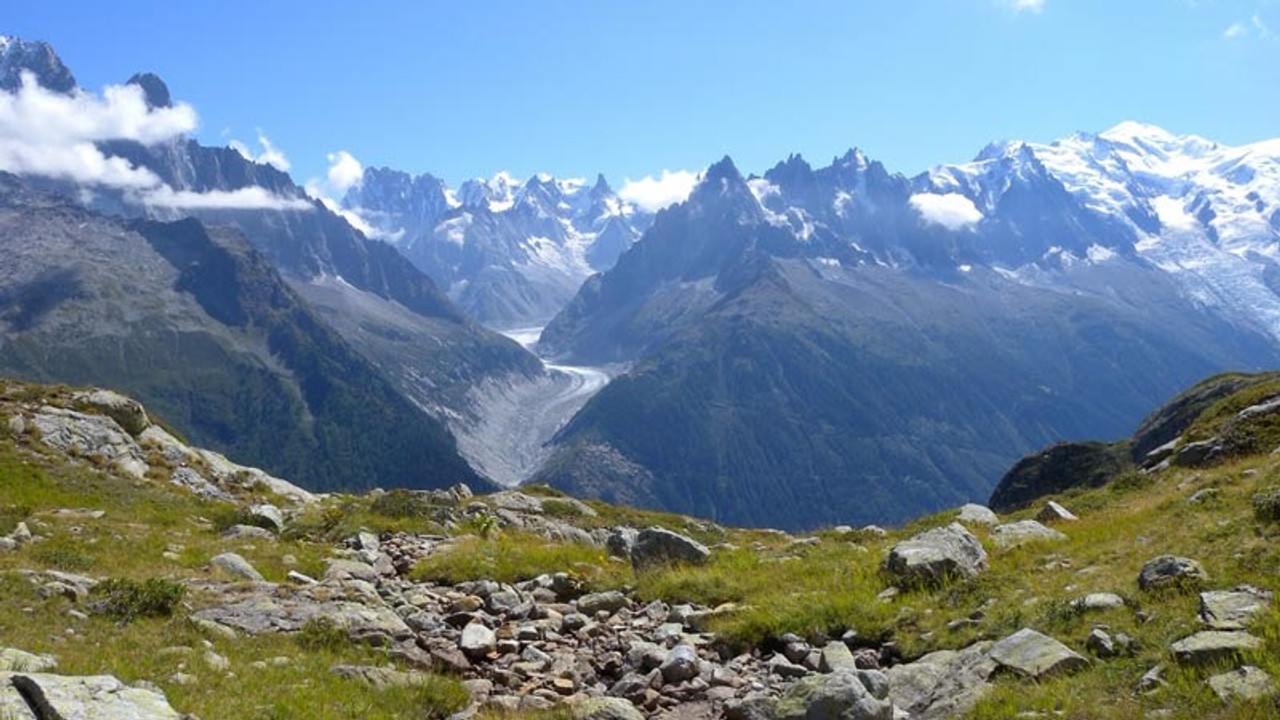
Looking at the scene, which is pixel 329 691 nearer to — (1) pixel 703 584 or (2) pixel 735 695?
(2) pixel 735 695

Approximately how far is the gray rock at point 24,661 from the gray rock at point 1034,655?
13.3 meters

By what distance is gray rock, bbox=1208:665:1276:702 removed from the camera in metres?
9.92

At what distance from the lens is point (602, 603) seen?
20047mm

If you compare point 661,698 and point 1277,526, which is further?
point 1277,526

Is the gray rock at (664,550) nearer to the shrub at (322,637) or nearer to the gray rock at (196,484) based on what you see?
the shrub at (322,637)

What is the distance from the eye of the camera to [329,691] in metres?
13.1

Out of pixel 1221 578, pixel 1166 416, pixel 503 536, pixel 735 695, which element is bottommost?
pixel 735 695

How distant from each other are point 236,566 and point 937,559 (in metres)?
17.4

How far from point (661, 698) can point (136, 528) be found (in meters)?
22.2

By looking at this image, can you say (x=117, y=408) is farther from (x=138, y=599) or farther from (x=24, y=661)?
(x=24, y=661)

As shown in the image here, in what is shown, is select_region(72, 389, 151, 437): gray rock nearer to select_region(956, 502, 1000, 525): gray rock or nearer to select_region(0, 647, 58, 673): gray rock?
select_region(0, 647, 58, 673): gray rock

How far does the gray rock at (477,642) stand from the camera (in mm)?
16219

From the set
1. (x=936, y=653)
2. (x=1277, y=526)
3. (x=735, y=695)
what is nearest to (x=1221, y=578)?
(x=1277, y=526)

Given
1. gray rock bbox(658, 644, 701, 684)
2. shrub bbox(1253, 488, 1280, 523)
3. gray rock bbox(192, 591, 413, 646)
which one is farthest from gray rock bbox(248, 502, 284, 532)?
shrub bbox(1253, 488, 1280, 523)
